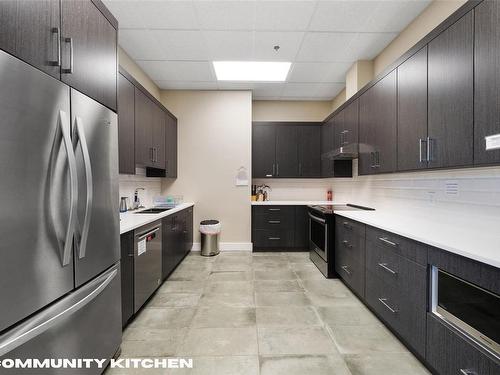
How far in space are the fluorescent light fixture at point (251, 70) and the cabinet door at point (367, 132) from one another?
1.25 m

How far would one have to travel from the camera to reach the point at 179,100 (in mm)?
4344

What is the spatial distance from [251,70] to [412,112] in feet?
7.82

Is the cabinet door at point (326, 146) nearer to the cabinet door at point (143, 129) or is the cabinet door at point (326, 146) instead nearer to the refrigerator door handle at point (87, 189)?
the cabinet door at point (143, 129)

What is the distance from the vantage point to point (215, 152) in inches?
171

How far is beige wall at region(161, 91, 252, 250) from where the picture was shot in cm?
434

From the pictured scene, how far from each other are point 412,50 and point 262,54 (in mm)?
1761

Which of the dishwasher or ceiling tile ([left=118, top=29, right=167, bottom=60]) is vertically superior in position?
ceiling tile ([left=118, top=29, right=167, bottom=60])

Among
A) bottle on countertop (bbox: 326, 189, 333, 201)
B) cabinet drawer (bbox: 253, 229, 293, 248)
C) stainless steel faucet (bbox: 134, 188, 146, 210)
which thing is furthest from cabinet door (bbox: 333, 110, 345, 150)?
stainless steel faucet (bbox: 134, 188, 146, 210)

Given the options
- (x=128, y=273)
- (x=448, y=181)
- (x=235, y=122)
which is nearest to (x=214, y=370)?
(x=128, y=273)

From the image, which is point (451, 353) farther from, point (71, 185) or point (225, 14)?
point (225, 14)

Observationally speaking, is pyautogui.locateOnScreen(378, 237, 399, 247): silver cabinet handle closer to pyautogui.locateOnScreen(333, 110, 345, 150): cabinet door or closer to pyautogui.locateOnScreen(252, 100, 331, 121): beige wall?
pyautogui.locateOnScreen(333, 110, 345, 150): cabinet door

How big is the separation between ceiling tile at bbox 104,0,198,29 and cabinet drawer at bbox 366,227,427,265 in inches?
109

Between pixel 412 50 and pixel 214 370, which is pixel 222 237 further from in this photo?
pixel 412 50

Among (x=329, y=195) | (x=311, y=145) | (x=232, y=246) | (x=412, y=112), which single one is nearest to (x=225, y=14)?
(x=412, y=112)
